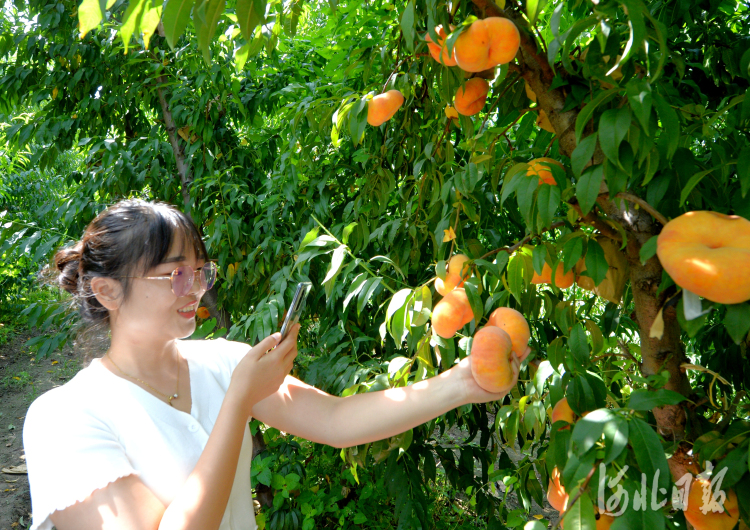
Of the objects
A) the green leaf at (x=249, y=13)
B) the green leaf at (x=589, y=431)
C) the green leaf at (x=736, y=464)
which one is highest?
the green leaf at (x=249, y=13)

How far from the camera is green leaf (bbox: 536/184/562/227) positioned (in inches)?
37.7

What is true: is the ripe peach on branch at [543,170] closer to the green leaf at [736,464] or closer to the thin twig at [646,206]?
the thin twig at [646,206]

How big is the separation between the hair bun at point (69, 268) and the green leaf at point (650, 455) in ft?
4.71

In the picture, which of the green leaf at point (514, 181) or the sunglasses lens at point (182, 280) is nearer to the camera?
the green leaf at point (514, 181)

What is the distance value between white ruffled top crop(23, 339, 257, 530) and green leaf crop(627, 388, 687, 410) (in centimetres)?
97

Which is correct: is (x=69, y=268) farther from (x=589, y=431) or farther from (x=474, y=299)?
(x=589, y=431)

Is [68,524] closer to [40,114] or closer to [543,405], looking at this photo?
[543,405]

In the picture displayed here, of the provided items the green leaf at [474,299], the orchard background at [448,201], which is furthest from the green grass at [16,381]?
the green leaf at [474,299]

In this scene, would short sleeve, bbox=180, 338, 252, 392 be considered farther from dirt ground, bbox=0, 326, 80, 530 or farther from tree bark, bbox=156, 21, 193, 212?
dirt ground, bbox=0, 326, 80, 530

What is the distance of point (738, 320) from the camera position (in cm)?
75

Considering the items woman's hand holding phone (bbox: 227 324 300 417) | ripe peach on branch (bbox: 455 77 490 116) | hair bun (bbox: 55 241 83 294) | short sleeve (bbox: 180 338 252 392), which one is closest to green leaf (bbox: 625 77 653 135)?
ripe peach on branch (bbox: 455 77 490 116)

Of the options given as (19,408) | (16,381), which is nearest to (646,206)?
(19,408)

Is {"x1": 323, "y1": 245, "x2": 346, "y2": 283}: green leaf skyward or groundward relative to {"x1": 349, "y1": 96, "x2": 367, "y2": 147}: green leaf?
groundward

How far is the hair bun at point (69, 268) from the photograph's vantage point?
1.58m
